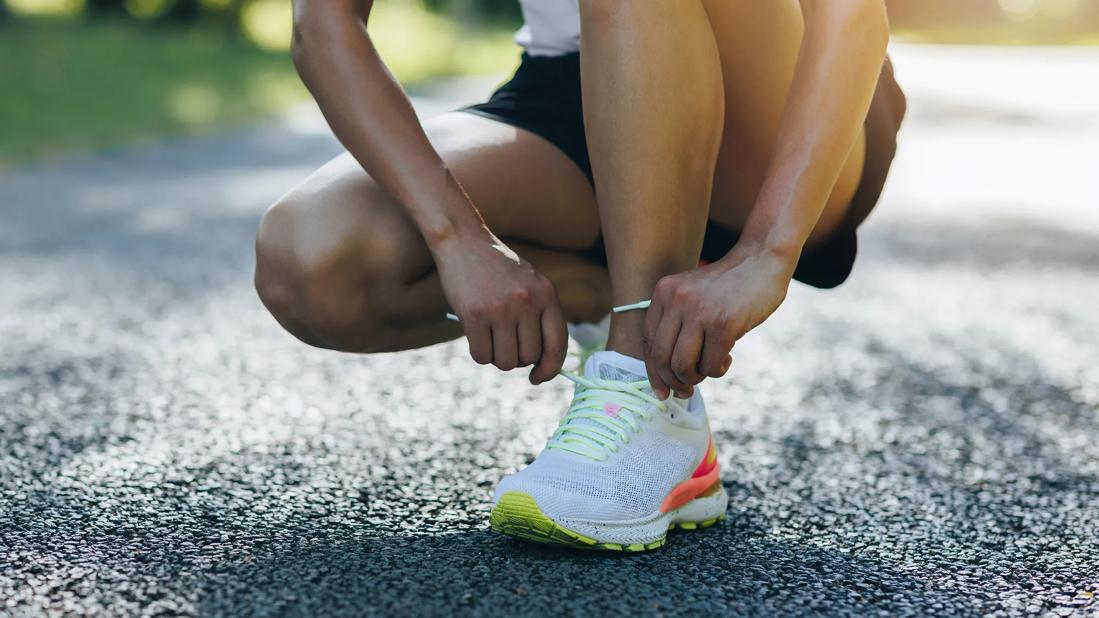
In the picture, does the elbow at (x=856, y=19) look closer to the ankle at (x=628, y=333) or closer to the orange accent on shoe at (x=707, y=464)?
the ankle at (x=628, y=333)

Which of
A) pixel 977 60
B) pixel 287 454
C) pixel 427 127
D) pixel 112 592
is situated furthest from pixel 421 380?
pixel 977 60

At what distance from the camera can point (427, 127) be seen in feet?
5.23

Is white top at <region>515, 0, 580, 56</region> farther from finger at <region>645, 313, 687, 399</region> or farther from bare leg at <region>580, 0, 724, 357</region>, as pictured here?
finger at <region>645, 313, 687, 399</region>

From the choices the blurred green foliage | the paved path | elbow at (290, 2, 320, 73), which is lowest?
the blurred green foliage

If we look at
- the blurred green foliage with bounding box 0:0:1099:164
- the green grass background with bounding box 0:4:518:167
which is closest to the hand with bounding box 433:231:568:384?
the blurred green foliage with bounding box 0:0:1099:164

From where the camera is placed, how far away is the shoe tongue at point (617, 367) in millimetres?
1383

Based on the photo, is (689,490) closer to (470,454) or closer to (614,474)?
(614,474)

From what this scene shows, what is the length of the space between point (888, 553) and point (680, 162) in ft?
1.64

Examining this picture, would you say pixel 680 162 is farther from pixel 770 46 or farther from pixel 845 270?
pixel 845 270

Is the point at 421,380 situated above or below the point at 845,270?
below

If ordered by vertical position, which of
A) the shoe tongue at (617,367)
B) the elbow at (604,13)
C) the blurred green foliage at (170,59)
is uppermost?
the elbow at (604,13)

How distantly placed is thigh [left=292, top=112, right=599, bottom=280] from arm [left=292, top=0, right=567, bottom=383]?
75mm

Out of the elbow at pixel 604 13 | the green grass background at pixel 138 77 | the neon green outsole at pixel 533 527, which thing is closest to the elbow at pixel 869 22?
the elbow at pixel 604 13

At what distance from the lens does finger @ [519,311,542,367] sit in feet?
4.33
